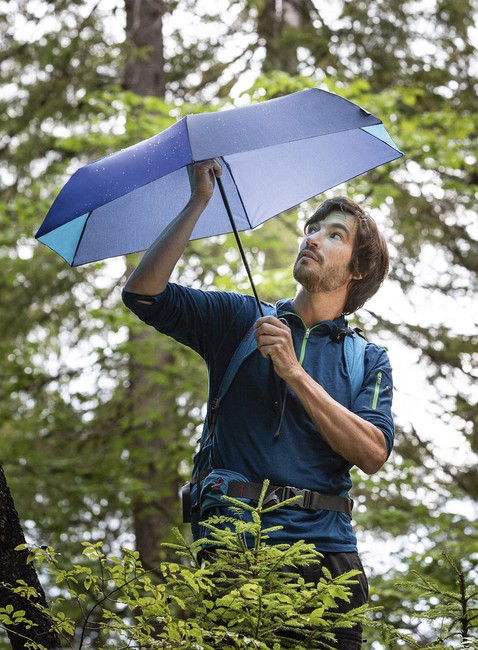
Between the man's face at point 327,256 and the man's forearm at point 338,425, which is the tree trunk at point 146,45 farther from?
the man's forearm at point 338,425

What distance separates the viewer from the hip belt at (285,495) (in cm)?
257

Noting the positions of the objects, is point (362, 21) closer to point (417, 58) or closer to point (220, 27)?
point (417, 58)

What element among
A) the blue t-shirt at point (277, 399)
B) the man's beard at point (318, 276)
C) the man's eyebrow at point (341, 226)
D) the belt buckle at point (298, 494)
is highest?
the man's eyebrow at point (341, 226)

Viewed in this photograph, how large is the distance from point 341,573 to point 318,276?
3.00ft

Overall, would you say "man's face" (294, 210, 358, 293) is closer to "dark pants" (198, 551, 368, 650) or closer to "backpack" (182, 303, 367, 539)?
"backpack" (182, 303, 367, 539)

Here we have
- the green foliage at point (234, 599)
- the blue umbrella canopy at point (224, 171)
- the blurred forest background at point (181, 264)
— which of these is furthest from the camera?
the blurred forest background at point (181, 264)

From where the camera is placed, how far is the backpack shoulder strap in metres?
2.80

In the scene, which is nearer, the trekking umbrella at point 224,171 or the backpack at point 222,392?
the trekking umbrella at point 224,171

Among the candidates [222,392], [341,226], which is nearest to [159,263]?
[222,392]

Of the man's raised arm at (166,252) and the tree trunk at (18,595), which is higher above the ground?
the man's raised arm at (166,252)

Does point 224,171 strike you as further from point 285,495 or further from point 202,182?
point 285,495

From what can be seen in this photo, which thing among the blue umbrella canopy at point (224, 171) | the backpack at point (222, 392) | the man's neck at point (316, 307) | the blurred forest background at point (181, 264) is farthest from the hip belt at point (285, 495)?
the blurred forest background at point (181, 264)

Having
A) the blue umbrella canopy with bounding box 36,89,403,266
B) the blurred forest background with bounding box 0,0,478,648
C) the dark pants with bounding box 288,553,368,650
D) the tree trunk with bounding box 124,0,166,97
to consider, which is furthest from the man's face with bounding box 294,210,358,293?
the tree trunk with bounding box 124,0,166,97

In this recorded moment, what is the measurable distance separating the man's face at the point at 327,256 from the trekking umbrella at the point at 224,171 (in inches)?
10.6
